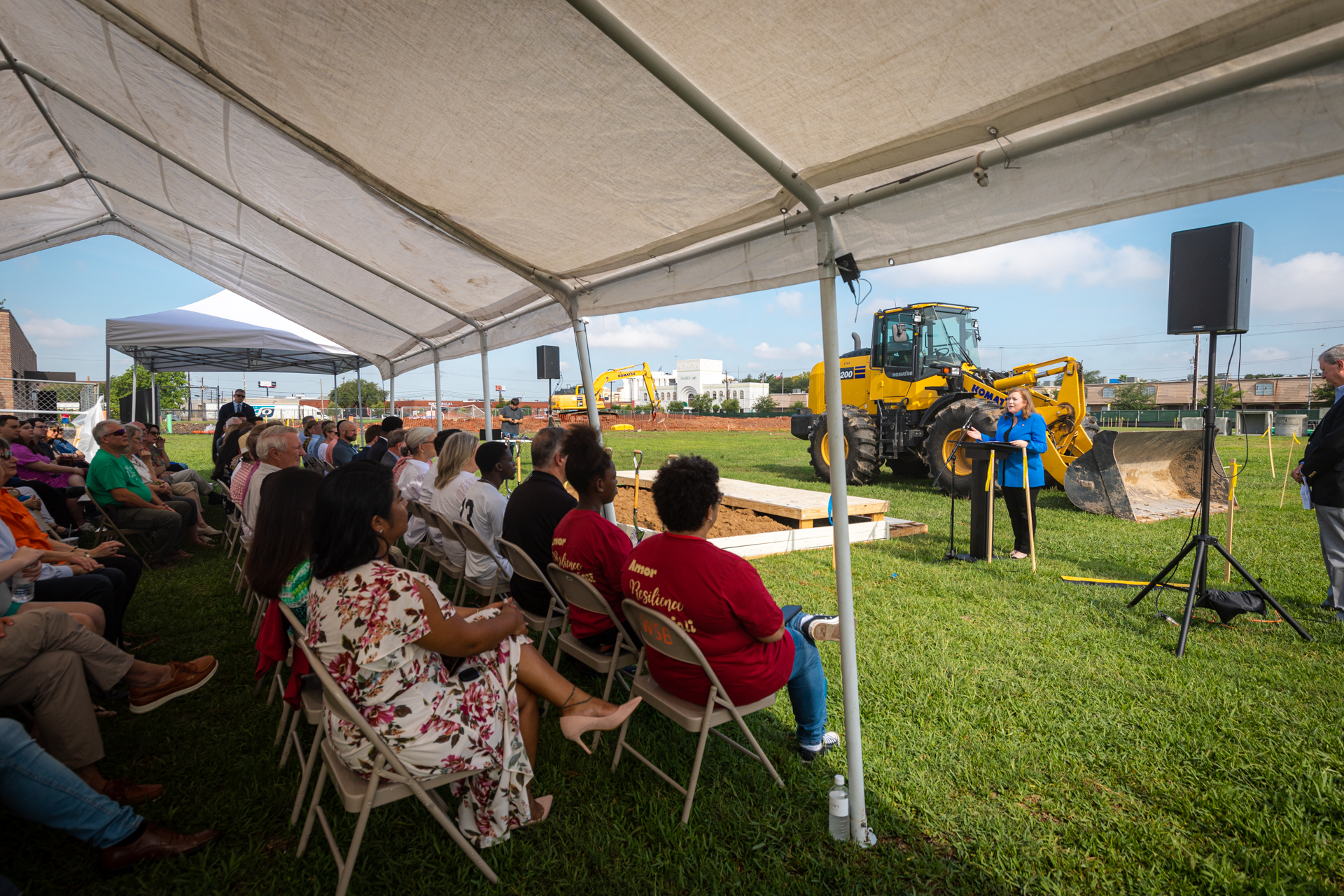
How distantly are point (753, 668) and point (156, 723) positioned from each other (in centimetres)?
282

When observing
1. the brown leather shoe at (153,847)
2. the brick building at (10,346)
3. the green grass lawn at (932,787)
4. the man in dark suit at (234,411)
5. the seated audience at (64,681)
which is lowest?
A: the green grass lawn at (932,787)

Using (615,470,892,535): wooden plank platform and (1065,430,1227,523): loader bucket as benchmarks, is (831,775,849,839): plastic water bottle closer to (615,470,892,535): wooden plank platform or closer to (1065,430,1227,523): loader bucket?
(615,470,892,535): wooden plank platform

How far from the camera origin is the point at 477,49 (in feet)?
7.70

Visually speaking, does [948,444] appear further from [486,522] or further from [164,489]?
[164,489]

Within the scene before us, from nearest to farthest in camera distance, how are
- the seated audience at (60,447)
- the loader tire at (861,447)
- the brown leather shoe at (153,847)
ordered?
the brown leather shoe at (153,847), the seated audience at (60,447), the loader tire at (861,447)

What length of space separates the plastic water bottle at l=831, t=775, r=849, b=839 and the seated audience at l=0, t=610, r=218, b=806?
97.2 inches

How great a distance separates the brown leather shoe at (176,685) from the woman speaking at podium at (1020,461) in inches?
230

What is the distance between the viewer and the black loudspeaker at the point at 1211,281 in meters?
3.53

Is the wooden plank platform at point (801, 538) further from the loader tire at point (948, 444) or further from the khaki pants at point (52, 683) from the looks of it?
the khaki pants at point (52, 683)

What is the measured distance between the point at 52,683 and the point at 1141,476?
956cm

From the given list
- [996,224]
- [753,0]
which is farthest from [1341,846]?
[753,0]

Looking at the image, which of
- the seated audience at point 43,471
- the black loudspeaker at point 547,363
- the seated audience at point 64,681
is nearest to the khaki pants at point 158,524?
the seated audience at point 43,471

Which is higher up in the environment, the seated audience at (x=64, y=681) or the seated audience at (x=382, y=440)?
the seated audience at (x=382, y=440)

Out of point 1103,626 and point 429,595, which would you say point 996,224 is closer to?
point 429,595
